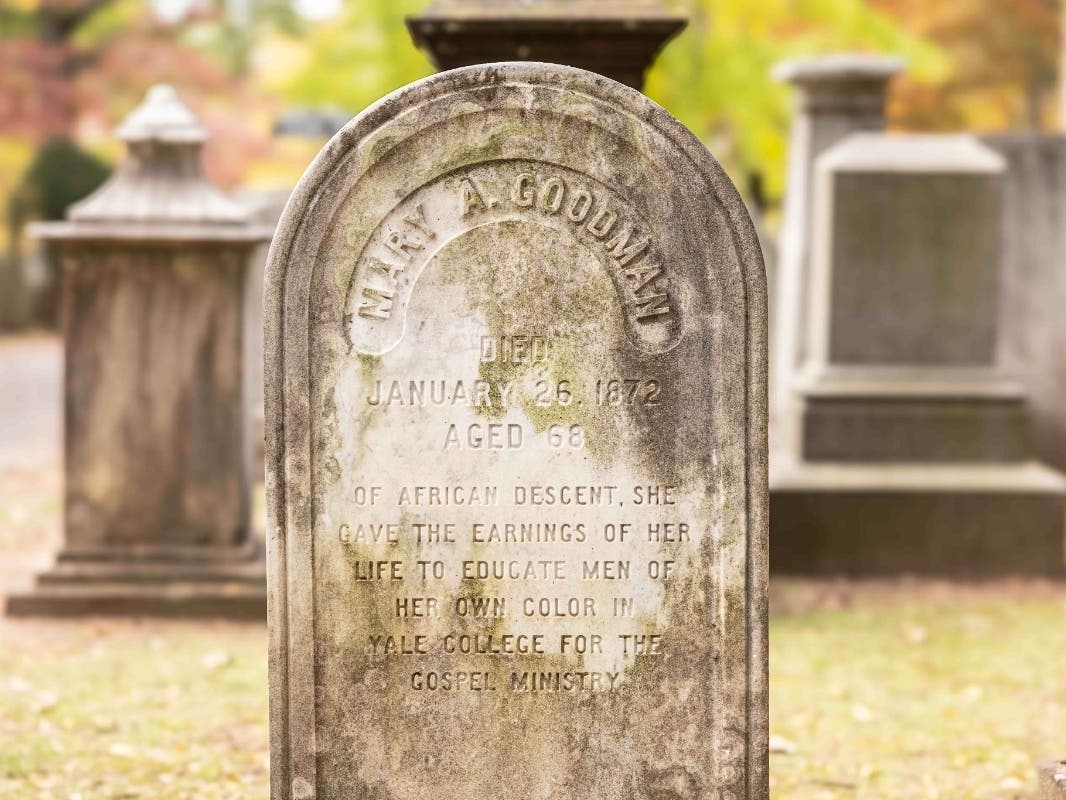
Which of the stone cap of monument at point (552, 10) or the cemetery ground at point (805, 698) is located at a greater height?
the stone cap of monument at point (552, 10)

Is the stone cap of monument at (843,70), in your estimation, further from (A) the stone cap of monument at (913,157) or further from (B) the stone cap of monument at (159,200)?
(B) the stone cap of monument at (159,200)

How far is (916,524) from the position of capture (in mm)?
7422

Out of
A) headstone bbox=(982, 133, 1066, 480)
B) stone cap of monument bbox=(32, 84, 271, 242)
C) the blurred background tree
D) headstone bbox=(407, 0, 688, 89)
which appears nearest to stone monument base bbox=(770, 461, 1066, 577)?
headstone bbox=(982, 133, 1066, 480)

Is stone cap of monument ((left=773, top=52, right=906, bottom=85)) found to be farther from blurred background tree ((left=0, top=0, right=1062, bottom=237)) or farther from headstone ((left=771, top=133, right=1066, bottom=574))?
blurred background tree ((left=0, top=0, right=1062, bottom=237))

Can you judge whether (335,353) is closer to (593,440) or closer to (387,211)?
(387,211)

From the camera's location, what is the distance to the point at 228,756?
16.4 feet

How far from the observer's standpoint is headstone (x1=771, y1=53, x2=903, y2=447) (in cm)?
939

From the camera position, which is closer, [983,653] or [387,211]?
[387,211]

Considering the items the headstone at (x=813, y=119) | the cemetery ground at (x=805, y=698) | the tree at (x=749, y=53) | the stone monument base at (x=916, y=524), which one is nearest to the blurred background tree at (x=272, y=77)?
the tree at (x=749, y=53)

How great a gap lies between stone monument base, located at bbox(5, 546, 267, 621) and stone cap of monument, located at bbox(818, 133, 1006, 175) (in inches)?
139

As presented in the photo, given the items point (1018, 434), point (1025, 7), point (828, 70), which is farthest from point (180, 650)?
point (1025, 7)

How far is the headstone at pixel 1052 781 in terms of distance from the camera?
3.95 metres

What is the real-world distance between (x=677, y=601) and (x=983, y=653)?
305 centimetres

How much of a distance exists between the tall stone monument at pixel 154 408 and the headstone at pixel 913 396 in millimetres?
2675
